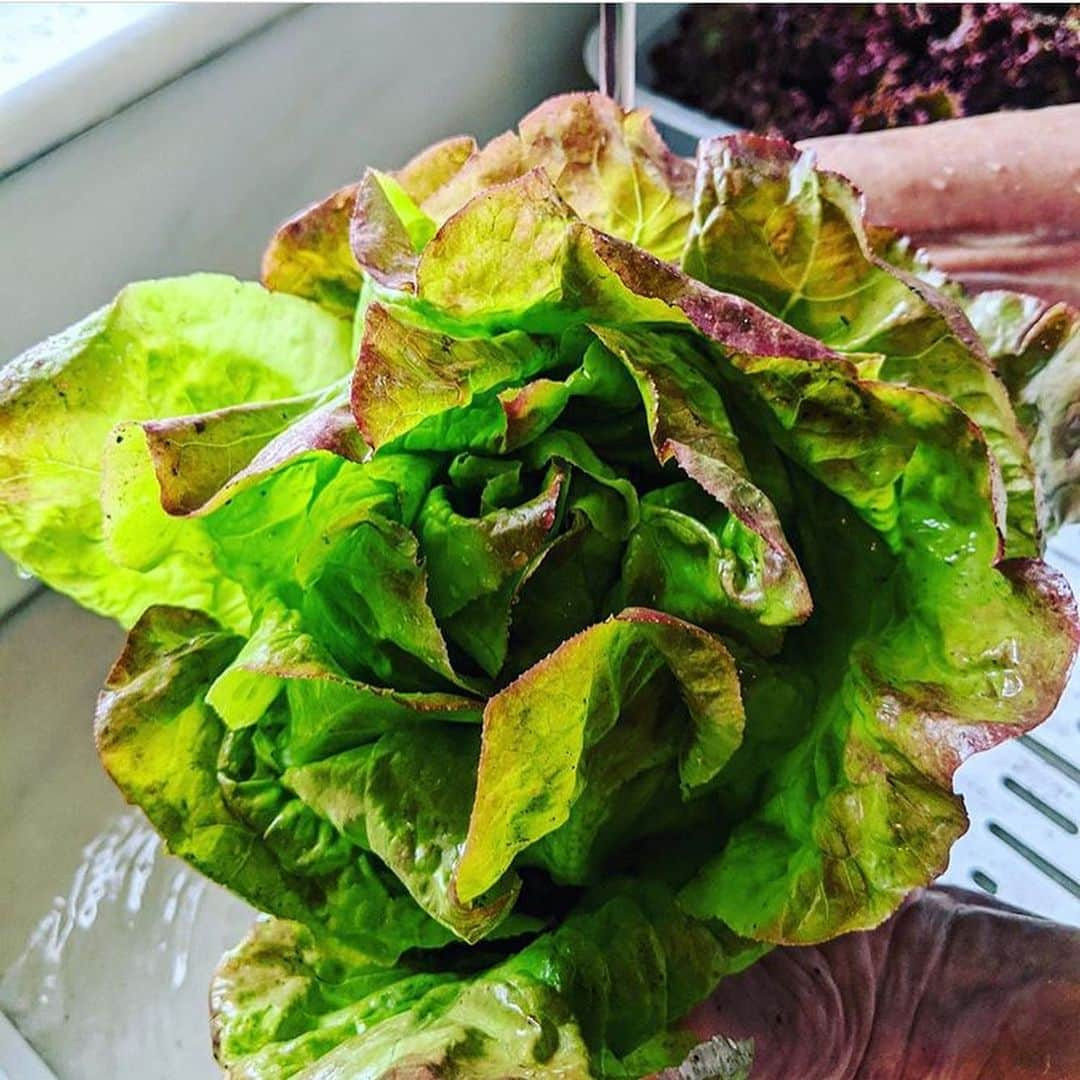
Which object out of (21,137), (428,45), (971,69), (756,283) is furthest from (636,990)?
(971,69)

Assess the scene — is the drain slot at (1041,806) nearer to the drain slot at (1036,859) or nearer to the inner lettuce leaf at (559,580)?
the drain slot at (1036,859)

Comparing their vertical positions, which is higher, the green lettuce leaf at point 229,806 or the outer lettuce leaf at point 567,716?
the outer lettuce leaf at point 567,716

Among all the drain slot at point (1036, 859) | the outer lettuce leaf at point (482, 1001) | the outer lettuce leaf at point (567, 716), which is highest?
the outer lettuce leaf at point (567, 716)

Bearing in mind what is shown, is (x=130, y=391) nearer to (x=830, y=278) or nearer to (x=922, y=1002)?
(x=830, y=278)

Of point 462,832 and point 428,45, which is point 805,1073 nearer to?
point 462,832

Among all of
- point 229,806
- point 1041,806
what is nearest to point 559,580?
point 229,806

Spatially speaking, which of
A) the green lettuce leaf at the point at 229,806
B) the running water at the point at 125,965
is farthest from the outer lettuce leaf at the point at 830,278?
the running water at the point at 125,965
